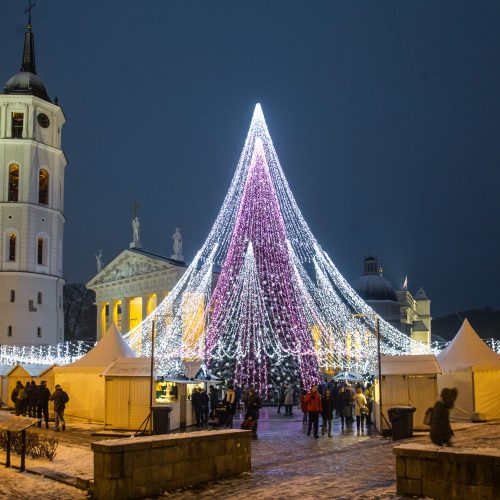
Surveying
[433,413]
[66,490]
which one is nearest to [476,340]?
[433,413]

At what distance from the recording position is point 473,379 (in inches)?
904

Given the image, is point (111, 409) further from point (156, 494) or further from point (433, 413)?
point (433, 413)

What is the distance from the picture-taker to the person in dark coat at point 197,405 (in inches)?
938

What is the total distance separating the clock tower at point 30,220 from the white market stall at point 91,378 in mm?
30564

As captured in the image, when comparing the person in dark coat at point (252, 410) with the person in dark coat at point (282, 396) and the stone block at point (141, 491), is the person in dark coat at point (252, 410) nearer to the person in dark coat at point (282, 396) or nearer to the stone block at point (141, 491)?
the stone block at point (141, 491)

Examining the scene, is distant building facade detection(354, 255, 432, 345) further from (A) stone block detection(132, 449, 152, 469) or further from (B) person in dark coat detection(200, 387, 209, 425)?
(A) stone block detection(132, 449, 152, 469)

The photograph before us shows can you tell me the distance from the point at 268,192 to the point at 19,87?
37.5 meters

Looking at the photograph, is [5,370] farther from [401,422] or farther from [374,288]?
[374,288]

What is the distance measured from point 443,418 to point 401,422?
26.6ft

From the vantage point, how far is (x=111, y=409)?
70.3 ft

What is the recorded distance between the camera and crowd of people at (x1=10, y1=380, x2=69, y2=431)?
2140cm

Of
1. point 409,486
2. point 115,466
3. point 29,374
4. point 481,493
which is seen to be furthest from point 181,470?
point 29,374

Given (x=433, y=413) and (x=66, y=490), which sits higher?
(x=433, y=413)

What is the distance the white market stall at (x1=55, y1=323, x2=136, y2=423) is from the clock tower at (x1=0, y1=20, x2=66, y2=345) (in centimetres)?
3056
